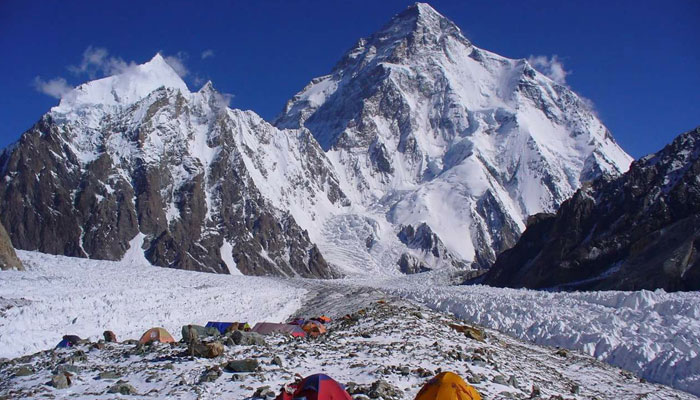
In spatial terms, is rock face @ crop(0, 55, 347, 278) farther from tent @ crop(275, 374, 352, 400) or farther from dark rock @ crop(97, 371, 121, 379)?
tent @ crop(275, 374, 352, 400)

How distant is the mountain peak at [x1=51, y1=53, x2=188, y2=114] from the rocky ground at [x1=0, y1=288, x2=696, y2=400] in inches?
5504

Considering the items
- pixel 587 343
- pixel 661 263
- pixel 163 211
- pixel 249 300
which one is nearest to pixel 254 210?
pixel 163 211

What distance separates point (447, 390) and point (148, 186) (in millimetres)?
134873

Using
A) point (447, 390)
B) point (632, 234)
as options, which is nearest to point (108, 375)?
point (447, 390)

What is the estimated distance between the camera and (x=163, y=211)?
138 metres

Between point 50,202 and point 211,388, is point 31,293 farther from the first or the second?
point 50,202

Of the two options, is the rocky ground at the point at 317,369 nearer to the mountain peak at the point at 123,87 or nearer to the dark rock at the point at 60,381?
the dark rock at the point at 60,381

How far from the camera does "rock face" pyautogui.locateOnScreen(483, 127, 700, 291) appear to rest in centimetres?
4572

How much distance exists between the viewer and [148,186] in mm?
136250

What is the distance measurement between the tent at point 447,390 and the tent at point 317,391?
1.85 metres

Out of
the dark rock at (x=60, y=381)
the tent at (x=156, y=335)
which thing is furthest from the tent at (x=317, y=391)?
the tent at (x=156, y=335)

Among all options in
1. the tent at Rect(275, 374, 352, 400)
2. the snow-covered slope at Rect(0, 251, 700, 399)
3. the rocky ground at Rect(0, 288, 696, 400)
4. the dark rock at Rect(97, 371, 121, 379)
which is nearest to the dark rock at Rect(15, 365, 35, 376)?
the rocky ground at Rect(0, 288, 696, 400)

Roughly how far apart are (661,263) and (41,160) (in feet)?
423

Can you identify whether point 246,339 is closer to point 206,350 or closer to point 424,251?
point 206,350
